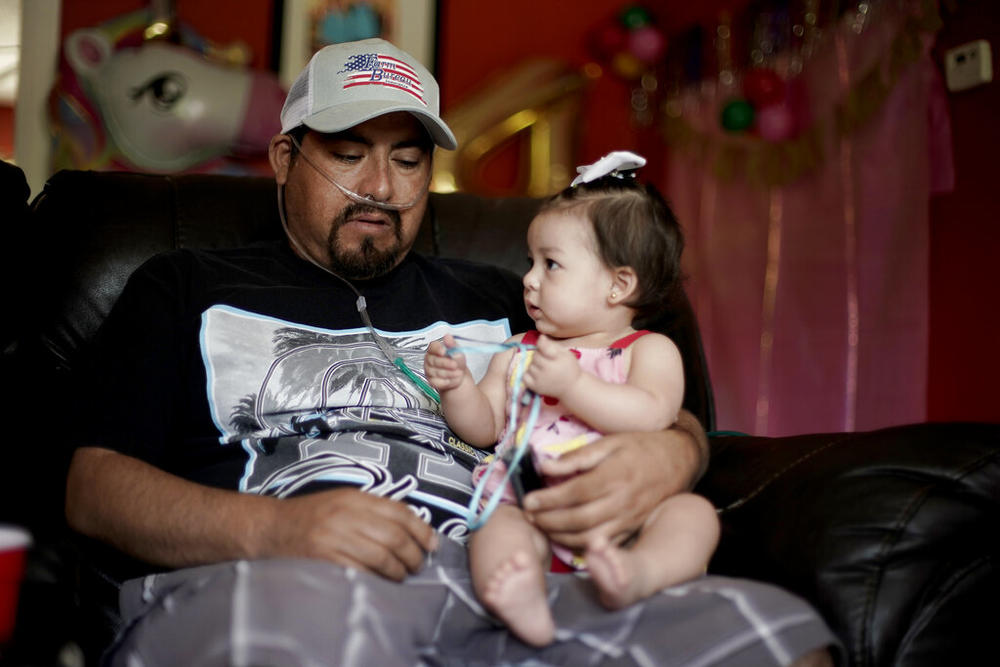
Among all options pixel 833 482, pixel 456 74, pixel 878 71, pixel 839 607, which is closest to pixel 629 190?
pixel 833 482

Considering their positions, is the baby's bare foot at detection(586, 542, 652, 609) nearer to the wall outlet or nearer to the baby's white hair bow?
the baby's white hair bow

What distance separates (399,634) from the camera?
966 millimetres

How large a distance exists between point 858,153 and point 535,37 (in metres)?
1.87

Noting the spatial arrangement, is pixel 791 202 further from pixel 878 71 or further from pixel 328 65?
pixel 328 65

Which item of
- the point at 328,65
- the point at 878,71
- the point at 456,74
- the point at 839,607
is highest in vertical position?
the point at 456,74

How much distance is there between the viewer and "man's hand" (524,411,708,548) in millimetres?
1109

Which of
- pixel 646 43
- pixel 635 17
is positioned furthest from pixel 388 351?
pixel 635 17

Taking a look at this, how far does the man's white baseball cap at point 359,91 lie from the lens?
1.55 meters

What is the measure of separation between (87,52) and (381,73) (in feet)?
7.21

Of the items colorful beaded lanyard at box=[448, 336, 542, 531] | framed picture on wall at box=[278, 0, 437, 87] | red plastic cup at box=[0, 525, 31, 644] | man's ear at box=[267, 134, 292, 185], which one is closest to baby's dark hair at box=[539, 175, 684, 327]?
colorful beaded lanyard at box=[448, 336, 542, 531]

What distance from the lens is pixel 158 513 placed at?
1.14 metres

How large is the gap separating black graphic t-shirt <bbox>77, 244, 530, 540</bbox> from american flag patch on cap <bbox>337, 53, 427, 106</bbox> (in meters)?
0.37

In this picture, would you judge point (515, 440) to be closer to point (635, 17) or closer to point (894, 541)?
point (894, 541)

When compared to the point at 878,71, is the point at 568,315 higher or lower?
lower
